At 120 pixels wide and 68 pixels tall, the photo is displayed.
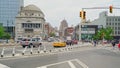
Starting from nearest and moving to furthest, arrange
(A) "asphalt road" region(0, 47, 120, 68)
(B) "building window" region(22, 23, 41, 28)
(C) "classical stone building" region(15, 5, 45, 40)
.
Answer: (A) "asphalt road" region(0, 47, 120, 68)
(C) "classical stone building" region(15, 5, 45, 40)
(B) "building window" region(22, 23, 41, 28)

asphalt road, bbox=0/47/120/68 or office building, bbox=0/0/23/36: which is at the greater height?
office building, bbox=0/0/23/36

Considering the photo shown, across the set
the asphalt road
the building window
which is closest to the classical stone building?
the building window

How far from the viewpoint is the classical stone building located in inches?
6668

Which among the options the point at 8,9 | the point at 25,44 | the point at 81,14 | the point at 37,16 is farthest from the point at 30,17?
the point at 81,14

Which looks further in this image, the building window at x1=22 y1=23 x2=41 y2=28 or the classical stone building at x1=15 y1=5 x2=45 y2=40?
the building window at x1=22 y1=23 x2=41 y2=28

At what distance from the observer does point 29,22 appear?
17112 cm

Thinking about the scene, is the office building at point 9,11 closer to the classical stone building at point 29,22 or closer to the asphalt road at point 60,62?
the classical stone building at point 29,22

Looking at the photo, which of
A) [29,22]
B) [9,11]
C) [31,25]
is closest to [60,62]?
[29,22]

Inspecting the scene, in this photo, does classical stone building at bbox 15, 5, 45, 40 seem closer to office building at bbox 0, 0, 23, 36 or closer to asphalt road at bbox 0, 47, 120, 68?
office building at bbox 0, 0, 23, 36

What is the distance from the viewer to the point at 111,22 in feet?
619

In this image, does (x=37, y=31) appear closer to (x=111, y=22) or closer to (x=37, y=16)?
(x=37, y=16)

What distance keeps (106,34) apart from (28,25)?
151 ft

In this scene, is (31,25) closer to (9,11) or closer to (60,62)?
(9,11)

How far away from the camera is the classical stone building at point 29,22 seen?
169 m
